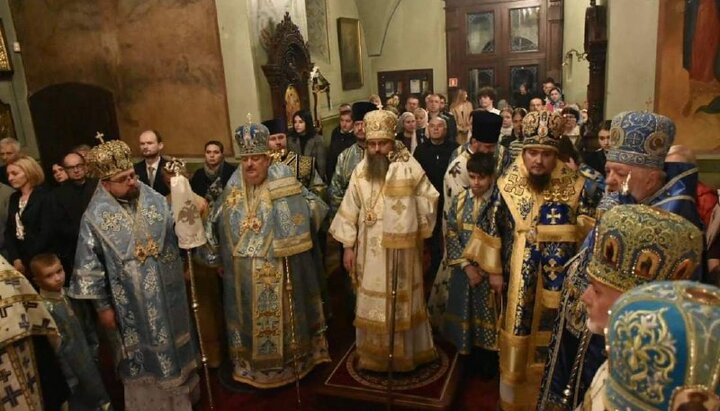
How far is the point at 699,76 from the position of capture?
5434mm

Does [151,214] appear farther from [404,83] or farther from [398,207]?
[404,83]

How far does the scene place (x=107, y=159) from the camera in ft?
11.2

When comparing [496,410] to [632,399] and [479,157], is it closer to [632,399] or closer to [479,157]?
[479,157]

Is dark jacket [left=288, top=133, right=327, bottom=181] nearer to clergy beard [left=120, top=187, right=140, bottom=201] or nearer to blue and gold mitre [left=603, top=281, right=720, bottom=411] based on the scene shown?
clergy beard [left=120, top=187, right=140, bottom=201]

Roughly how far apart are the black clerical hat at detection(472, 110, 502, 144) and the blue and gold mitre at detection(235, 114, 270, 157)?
5.39ft

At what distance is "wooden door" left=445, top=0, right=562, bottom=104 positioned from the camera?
1286 centimetres

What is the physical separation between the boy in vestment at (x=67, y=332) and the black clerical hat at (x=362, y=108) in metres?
3.04

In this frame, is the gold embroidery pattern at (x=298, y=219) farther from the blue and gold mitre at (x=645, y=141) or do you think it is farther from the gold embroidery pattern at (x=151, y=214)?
the blue and gold mitre at (x=645, y=141)

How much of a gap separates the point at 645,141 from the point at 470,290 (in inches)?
81.5

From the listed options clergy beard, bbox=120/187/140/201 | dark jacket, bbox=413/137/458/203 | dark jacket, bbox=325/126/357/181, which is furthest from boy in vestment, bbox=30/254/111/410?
dark jacket, bbox=325/126/357/181

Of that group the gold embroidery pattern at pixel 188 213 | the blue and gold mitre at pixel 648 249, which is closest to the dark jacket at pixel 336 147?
the gold embroidery pattern at pixel 188 213

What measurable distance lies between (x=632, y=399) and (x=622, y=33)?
219 inches

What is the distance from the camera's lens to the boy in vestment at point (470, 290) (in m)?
3.96

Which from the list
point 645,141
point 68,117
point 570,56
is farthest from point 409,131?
point 570,56
